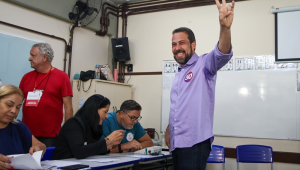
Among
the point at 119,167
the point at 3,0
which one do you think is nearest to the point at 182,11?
the point at 3,0

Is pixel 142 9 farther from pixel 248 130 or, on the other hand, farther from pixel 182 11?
pixel 248 130

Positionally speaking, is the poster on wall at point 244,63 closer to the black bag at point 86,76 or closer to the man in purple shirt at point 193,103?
the black bag at point 86,76

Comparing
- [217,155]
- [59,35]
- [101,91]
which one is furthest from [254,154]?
[59,35]

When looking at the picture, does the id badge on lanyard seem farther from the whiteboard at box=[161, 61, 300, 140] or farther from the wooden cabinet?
the whiteboard at box=[161, 61, 300, 140]

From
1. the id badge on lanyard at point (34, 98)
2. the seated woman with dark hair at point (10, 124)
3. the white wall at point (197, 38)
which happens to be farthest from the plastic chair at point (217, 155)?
the seated woman with dark hair at point (10, 124)

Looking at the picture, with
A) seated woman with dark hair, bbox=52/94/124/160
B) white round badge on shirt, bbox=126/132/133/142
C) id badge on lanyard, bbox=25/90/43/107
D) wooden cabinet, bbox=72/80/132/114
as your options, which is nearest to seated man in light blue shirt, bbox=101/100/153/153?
white round badge on shirt, bbox=126/132/133/142

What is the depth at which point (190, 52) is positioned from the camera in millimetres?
1700

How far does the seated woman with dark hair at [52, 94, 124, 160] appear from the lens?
7.09 feet

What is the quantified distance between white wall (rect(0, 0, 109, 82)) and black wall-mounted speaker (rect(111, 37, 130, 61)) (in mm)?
260

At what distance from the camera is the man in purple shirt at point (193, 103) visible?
58.1 inches

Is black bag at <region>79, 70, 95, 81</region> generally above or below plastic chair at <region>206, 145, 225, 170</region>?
above

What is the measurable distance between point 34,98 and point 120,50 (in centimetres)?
236

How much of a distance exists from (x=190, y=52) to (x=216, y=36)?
279 centimetres

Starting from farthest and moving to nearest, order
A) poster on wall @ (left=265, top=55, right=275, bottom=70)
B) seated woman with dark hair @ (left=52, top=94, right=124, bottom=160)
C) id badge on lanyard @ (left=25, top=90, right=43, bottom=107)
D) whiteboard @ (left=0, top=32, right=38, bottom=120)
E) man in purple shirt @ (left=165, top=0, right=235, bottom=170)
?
poster on wall @ (left=265, top=55, right=275, bottom=70), whiteboard @ (left=0, top=32, right=38, bottom=120), id badge on lanyard @ (left=25, top=90, right=43, bottom=107), seated woman with dark hair @ (left=52, top=94, right=124, bottom=160), man in purple shirt @ (left=165, top=0, right=235, bottom=170)
